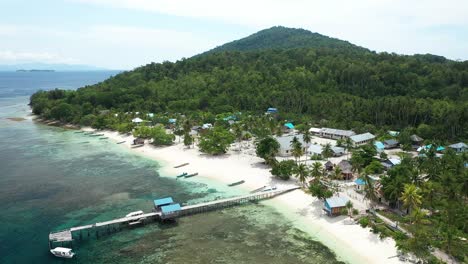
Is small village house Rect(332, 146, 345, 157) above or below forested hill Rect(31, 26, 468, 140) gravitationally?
below

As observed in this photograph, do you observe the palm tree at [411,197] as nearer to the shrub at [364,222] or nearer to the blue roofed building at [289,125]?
the shrub at [364,222]

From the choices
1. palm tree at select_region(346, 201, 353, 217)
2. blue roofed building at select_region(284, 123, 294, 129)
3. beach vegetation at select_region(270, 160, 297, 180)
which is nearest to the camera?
palm tree at select_region(346, 201, 353, 217)

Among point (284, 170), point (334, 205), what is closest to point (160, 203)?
point (284, 170)

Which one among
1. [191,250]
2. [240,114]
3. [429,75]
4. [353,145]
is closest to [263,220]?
[191,250]

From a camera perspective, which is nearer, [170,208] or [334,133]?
[170,208]

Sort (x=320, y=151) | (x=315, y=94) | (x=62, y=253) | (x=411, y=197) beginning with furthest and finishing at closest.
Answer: (x=315, y=94)
(x=320, y=151)
(x=411, y=197)
(x=62, y=253)

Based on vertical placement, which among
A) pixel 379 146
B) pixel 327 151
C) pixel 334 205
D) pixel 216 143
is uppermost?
pixel 327 151

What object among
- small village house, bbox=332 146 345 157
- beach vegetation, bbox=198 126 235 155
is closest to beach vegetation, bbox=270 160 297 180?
small village house, bbox=332 146 345 157

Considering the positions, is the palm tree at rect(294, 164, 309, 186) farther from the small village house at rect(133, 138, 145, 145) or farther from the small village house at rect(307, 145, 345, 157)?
the small village house at rect(133, 138, 145, 145)

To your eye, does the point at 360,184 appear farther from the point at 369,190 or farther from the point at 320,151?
the point at 320,151
